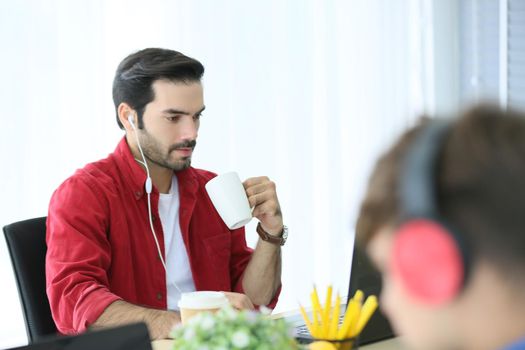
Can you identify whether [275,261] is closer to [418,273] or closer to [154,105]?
[154,105]

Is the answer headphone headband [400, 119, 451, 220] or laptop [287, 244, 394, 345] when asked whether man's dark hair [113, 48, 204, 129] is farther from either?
headphone headband [400, 119, 451, 220]

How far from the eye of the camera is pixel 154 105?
7.53 ft

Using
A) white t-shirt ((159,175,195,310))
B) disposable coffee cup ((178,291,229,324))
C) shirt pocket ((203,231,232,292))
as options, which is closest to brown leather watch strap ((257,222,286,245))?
shirt pocket ((203,231,232,292))

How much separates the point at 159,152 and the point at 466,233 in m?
1.76

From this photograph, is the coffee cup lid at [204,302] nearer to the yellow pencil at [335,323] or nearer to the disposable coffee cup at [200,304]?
the disposable coffee cup at [200,304]

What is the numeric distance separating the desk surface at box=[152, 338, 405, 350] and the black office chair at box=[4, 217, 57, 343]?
1.24 ft

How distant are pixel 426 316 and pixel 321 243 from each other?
10.4ft

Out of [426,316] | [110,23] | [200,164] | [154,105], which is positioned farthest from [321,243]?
[426,316]

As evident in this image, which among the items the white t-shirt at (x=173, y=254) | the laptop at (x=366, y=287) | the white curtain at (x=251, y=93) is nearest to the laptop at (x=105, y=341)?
the laptop at (x=366, y=287)

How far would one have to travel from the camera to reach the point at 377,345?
5.71 feet

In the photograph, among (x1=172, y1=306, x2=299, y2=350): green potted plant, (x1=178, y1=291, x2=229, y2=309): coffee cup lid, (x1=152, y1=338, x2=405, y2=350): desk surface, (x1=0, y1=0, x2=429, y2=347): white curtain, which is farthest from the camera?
(x1=0, y1=0, x2=429, y2=347): white curtain

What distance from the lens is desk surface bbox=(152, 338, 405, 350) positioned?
1699 mm

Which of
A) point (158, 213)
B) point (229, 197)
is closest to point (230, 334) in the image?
point (229, 197)

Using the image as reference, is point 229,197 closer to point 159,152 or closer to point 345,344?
point 159,152
